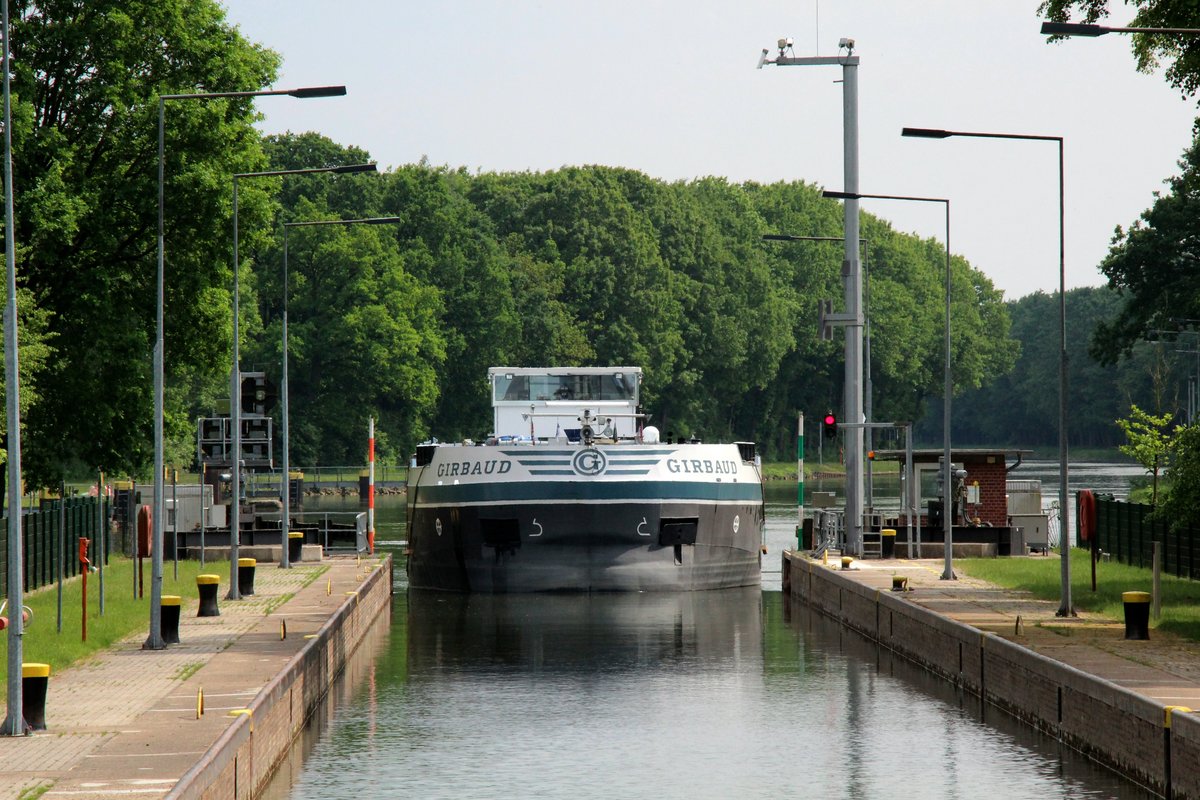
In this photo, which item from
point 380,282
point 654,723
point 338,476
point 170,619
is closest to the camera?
point 654,723

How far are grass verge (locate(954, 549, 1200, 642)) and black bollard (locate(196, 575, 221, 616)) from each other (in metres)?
13.4

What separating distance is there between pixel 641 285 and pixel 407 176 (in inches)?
718

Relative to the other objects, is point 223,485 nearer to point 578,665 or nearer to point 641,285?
point 578,665

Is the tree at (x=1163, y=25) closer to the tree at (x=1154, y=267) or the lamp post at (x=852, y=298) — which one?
the lamp post at (x=852, y=298)

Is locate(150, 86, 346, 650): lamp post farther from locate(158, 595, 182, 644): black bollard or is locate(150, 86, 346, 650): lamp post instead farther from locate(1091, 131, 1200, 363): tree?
locate(1091, 131, 1200, 363): tree

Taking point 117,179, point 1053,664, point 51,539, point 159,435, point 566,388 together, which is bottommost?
point 1053,664

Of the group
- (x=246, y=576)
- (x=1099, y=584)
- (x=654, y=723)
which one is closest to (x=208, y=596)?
(x=246, y=576)

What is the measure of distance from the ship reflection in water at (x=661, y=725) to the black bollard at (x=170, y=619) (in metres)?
2.50

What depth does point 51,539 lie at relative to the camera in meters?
38.5

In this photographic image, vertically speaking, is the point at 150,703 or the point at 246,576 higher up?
the point at 246,576

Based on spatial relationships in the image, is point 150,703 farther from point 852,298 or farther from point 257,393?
point 852,298

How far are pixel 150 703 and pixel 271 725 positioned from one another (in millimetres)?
1430

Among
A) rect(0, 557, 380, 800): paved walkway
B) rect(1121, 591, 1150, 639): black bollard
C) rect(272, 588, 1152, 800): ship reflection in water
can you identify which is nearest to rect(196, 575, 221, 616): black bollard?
rect(0, 557, 380, 800): paved walkway

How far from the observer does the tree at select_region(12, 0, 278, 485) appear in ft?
137
